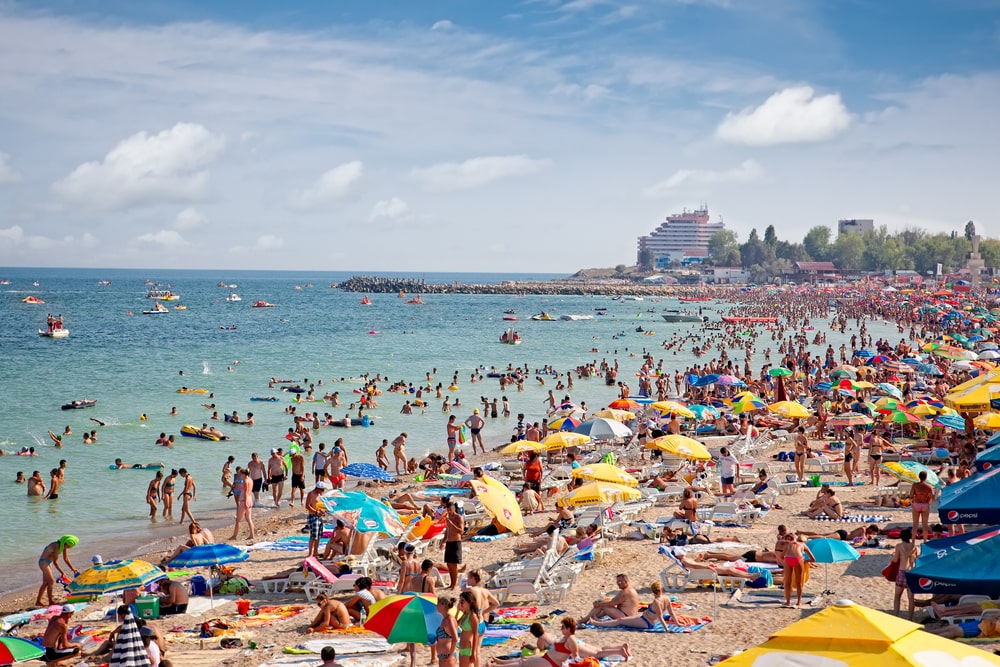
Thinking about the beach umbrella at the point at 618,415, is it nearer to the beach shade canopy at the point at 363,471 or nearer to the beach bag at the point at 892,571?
the beach shade canopy at the point at 363,471

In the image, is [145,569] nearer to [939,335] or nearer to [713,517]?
[713,517]

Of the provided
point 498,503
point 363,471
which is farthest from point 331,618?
point 363,471

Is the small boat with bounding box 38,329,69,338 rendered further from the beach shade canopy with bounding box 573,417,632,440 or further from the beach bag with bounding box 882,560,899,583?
the beach bag with bounding box 882,560,899,583

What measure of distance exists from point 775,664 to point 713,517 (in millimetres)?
10106

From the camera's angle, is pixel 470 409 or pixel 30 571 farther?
pixel 470 409

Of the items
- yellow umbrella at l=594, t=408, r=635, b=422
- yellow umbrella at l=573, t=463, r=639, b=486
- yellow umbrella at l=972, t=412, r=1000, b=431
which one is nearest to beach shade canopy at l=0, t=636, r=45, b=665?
yellow umbrella at l=573, t=463, r=639, b=486

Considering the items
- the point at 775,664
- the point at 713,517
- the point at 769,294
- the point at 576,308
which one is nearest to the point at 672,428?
the point at 713,517

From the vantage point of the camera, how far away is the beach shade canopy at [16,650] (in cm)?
882

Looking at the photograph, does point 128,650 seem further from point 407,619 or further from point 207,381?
point 207,381

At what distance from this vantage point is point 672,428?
21.0m

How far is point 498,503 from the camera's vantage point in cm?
1302

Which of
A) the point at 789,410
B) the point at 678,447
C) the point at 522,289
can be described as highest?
the point at 522,289

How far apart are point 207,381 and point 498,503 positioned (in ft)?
93.1

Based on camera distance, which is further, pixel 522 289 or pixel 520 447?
pixel 522 289
